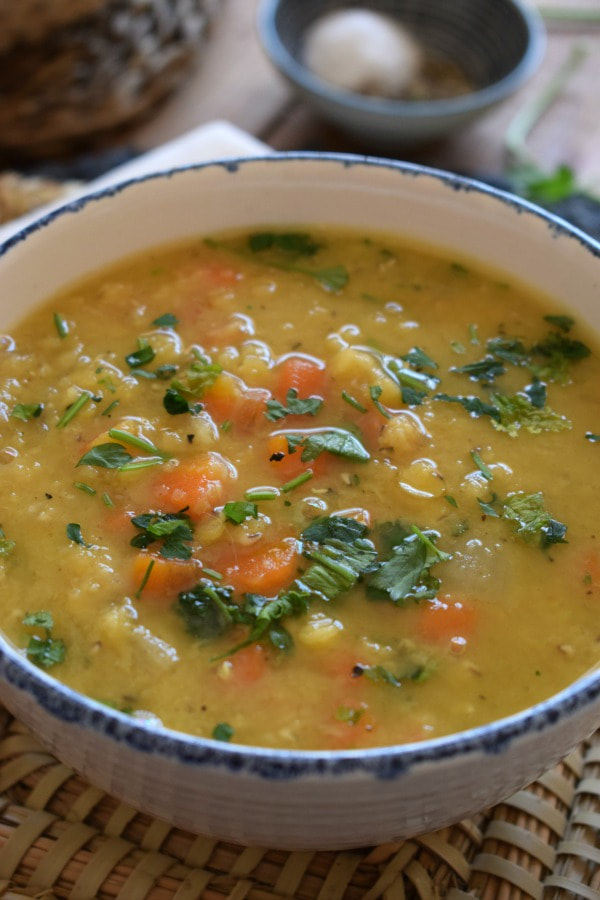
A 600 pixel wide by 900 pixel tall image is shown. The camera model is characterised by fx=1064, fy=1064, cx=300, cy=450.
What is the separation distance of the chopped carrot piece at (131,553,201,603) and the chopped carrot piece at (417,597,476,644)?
0.44 meters

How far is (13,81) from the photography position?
436 cm

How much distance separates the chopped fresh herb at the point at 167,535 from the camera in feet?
6.72

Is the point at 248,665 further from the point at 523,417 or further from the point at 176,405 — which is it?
the point at 523,417

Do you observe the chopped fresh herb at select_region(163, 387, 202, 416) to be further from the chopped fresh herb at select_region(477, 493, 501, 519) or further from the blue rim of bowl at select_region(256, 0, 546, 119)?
the blue rim of bowl at select_region(256, 0, 546, 119)

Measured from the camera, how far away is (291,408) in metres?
2.36

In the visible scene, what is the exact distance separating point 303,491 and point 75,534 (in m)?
0.46

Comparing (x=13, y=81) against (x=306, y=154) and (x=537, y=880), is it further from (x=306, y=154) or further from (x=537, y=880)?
(x=537, y=880)

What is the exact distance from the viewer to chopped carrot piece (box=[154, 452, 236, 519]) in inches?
84.0

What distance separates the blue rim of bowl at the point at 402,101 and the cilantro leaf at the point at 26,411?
234 cm

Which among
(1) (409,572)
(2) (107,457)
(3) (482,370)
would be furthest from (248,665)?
(3) (482,370)

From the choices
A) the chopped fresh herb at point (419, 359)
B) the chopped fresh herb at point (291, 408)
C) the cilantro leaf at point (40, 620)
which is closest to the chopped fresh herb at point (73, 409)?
the chopped fresh herb at point (291, 408)

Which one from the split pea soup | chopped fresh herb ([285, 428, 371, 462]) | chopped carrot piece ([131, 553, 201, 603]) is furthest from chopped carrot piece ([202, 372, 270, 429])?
chopped carrot piece ([131, 553, 201, 603])

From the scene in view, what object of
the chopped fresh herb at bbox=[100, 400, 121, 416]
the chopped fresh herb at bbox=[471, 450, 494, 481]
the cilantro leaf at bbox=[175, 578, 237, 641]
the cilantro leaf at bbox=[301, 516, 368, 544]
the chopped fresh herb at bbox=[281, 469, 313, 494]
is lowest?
the chopped fresh herb at bbox=[471, 450, 494, 481]

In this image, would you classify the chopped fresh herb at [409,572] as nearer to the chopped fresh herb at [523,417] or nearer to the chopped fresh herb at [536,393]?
the chopped fresh herb at [523,417]
